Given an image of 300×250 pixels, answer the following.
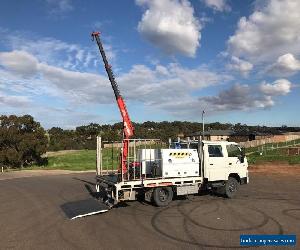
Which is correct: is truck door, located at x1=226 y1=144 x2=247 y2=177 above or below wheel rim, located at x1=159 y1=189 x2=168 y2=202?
above

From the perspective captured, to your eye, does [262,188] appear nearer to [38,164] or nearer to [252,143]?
[38,164]

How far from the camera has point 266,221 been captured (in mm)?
12836

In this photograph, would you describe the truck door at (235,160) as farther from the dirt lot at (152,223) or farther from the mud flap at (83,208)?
the mud flap at (83,208)

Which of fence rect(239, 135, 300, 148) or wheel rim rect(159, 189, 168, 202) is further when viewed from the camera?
fence rect(239, 135, 300, 148)

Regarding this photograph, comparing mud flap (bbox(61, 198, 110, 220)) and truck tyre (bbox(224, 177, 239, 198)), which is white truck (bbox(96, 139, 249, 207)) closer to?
truck tyre (bbox(224, 177, 239, 198))

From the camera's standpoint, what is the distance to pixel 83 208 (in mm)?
15250

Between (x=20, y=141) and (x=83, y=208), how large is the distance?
3135 centimetres

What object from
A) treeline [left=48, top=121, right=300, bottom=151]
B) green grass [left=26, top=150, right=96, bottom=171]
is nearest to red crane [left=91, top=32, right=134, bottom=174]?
green grass [left=26, top=150, right=96, bottom=171]

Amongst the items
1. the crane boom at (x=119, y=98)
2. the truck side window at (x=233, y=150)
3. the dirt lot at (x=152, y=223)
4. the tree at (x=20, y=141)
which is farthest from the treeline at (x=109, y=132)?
the dirt lot at (x=152, y=223)

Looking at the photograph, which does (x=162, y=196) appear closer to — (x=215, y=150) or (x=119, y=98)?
(x=215, y=150)

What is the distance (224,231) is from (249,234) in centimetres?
77

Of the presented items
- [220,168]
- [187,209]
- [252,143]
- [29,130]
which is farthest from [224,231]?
[252,143]

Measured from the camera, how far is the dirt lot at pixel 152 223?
34.9 feet

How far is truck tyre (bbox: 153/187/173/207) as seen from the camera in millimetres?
15757
